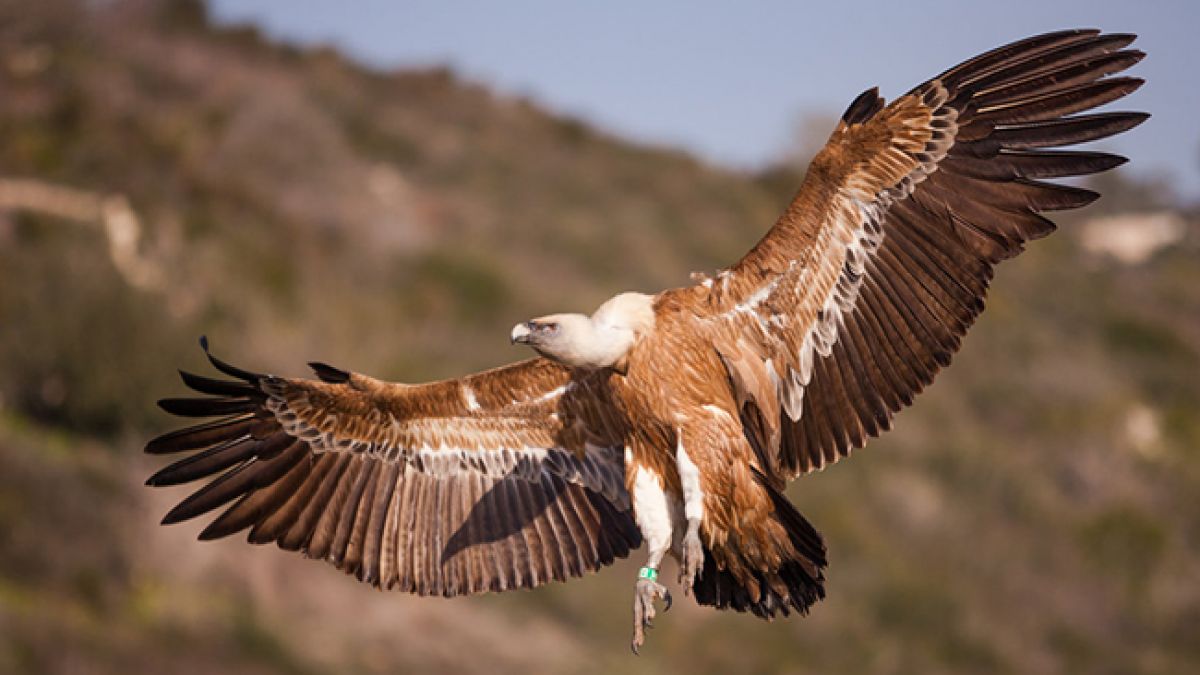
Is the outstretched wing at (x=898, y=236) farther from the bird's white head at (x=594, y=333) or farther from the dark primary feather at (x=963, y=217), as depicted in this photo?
the bird's white head at (x=594, y=333)

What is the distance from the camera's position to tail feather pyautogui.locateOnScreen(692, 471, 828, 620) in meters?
7.59

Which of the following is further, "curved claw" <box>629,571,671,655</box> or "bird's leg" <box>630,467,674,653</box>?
"bird's leg" <box>630,467,674,653</box>

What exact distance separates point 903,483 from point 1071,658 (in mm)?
5819

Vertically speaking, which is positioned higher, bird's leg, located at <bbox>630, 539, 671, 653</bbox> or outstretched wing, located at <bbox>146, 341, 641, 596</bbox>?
outstretched wing, located at <bbox>146, 341, 641, 596</bbox>

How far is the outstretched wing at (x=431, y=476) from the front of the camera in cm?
872

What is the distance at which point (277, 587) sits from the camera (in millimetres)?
22188

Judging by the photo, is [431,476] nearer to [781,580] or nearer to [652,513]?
[652,513]

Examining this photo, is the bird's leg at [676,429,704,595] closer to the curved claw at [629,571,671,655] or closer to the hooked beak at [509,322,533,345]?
the curved claw at [629,571,671,655]

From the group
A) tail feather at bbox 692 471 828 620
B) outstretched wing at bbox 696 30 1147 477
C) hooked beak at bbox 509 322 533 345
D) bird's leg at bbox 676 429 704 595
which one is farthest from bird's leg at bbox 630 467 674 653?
hooked beak at bbox 509 322 533 345

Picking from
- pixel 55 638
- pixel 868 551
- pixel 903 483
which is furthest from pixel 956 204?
pixel 903 483

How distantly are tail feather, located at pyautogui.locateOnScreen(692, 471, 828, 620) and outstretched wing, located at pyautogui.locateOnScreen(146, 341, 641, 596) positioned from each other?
0.98m

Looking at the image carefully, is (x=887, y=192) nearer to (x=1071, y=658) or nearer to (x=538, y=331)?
(x=538, y=331)

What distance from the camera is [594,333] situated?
25.4 ft

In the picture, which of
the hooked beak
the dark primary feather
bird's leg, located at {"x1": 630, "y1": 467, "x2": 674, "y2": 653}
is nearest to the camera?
the dark primary feather
